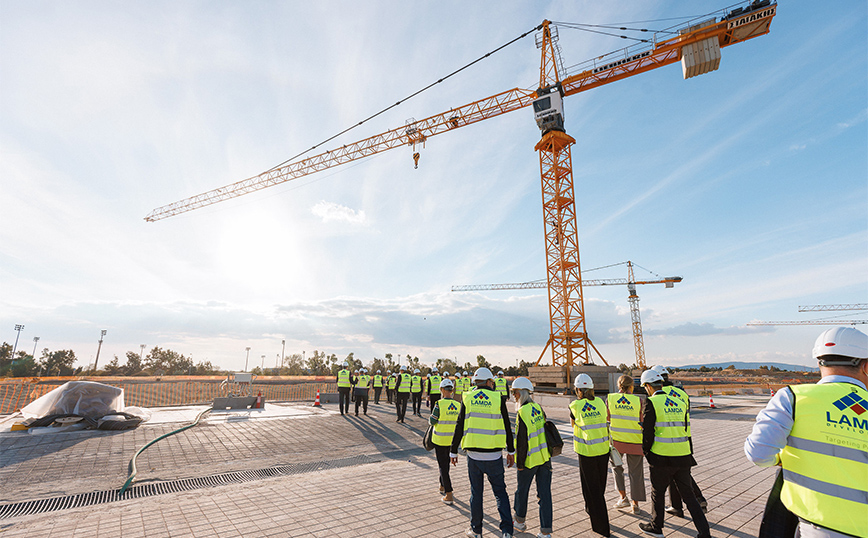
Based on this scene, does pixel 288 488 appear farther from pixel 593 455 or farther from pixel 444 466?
pixel 593 455

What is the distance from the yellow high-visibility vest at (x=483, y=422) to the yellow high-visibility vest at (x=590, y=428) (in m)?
1.11

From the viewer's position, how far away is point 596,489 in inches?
189

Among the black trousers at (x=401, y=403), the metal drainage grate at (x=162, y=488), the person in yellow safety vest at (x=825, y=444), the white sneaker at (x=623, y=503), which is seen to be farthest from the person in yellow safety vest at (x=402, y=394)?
the person in yellow safety vest at (x=825, y=444)

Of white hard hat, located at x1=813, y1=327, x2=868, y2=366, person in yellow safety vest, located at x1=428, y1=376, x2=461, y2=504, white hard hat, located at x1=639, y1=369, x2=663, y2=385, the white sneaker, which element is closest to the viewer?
white hard hat, located at x1=813, y1=327, x2=868, y2=366

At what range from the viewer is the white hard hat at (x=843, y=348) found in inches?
94.3

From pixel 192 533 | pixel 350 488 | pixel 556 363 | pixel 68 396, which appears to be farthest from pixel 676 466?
pixel 556 363

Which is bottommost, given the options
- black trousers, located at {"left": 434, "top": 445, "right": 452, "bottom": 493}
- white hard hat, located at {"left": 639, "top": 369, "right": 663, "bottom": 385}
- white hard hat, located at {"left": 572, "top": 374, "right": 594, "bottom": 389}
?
black trousers, located at {"left": 434, "top": 445, "right": 452, "bottom": 493}

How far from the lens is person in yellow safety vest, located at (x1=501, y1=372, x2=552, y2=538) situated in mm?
4559

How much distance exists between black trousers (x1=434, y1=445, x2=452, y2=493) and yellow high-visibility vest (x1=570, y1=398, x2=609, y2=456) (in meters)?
1.98

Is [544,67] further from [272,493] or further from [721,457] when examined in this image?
[272,493]

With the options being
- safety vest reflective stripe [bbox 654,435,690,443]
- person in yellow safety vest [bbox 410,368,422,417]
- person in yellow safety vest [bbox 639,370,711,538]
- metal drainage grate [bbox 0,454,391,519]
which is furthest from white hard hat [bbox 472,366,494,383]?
person in yellow safety vest [bbox 410,368,422,417]

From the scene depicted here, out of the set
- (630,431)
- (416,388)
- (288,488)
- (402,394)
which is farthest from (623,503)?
(416,388)

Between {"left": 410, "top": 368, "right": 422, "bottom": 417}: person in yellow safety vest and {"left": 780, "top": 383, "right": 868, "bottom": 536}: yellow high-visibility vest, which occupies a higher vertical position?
{"left": 780, "top": 383, "right": 868, "bottom": 536}: yellow high-visibility vest

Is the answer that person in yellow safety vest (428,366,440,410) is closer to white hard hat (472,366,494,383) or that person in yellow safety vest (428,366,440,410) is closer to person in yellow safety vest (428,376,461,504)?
person in yellow safety vest (428,376,461,504)
